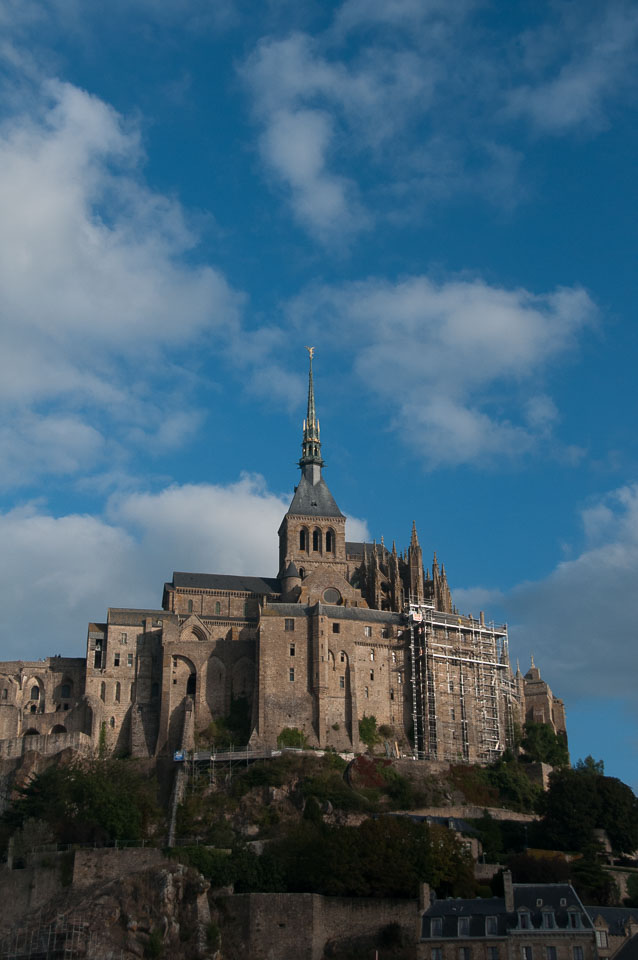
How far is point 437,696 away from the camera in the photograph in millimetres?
96625

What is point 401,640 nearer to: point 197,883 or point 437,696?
point 437,696

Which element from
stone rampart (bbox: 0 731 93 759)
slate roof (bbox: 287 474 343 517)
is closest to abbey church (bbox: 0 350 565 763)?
stone rampart (bbox: 0 731 93 759)

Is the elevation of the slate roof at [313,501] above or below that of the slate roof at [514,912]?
above

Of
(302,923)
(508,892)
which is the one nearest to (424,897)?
(508,892)

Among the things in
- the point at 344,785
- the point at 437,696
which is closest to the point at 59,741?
the point at 344,785

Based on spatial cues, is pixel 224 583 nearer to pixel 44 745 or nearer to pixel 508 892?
pixel 44 745

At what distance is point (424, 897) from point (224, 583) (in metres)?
46.1

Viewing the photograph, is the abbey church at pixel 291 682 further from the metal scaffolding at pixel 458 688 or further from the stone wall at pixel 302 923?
the stone wall at pixel 302 923

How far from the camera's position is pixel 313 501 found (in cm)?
11575

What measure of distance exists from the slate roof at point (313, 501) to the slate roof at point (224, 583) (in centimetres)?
727

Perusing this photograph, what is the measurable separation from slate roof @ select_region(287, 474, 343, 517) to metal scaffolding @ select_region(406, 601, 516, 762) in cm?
1600

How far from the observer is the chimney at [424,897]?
67.0 m

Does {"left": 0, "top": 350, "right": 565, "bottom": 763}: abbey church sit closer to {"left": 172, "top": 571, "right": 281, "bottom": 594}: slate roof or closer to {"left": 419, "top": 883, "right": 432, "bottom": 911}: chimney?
{"left": 172, "top": 571, "right": 281, "bottom": 594}: slate roof

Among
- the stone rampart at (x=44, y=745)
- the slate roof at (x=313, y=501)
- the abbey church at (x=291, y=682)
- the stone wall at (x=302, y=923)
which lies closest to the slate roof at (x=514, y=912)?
the stone wall at (x=302, y=923)
